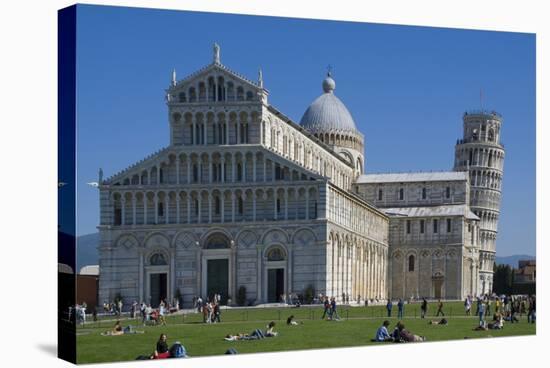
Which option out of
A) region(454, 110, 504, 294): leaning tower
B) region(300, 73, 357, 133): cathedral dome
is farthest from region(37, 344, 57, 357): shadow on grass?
region(454, 110, 504, 294): leaning tower

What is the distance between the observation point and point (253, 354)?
1508 inches

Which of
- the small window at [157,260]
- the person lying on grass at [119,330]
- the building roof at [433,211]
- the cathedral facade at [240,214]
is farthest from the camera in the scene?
the building roof at [433,211]

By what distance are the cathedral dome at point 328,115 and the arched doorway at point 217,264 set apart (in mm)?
6059

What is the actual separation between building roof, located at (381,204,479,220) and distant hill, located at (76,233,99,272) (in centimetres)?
2692

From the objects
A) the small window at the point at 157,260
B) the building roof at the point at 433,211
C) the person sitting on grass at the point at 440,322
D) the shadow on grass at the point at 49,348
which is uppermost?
the building roof at the point at 433,211

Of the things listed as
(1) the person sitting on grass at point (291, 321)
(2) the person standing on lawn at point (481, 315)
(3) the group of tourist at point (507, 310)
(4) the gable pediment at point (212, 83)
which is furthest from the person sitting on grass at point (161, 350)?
(2) the person standing on lawn at point (481, 315)

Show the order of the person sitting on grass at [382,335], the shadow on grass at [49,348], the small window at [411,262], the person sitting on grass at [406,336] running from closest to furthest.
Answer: the shadow on grass at [49,348]
the person sitting on grass at [382,335]
the person sitting on grass at [406,336]
the small window at [411,262]

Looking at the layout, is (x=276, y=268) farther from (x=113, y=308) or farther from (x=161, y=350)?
(x=161, y=350)

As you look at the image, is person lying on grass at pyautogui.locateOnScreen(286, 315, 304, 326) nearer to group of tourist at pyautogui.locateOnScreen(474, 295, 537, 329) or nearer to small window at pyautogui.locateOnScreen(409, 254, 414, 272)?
group of tourist at pyautogui.locateOnScreen(474, 295, 537, 329)

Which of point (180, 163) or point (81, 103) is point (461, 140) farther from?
point (81, 103)

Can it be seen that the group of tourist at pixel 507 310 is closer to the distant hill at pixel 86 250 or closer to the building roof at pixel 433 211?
the distant hill at pixel 86 250

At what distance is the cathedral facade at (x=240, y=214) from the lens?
4622 centimetres

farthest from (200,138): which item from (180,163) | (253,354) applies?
(253,354)

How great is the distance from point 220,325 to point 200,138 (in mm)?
8945
